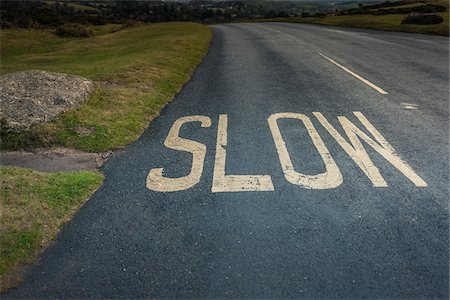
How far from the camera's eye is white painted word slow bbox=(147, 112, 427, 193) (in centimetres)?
561

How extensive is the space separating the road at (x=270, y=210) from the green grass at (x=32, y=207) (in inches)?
8.1

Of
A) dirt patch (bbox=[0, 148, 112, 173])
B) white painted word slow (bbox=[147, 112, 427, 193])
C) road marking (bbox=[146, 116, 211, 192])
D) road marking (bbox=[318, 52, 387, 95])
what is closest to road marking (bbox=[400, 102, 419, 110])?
road marking (bbox=[318, 52, 387, 95])

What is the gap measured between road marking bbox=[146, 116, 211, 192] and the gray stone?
2.92 m

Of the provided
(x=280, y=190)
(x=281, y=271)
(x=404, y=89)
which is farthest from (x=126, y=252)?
(x=404, y=89)

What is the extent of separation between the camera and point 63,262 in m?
4.13

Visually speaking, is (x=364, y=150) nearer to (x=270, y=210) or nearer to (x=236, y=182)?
(x=236, y=182)

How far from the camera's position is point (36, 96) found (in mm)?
9055

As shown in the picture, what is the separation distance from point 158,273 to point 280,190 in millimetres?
2276

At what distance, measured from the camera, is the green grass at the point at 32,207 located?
4.20 m

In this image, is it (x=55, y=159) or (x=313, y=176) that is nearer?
(x=313, y=176)

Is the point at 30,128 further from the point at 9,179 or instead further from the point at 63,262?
the point at 63,262

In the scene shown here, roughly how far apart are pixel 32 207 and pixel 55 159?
1.92m

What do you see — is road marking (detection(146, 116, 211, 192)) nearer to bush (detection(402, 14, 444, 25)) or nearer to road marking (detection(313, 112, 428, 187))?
road marking (detection(313, 112, 428, 187))

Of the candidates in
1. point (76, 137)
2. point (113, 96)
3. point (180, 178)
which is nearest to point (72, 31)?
point (113, 96)
